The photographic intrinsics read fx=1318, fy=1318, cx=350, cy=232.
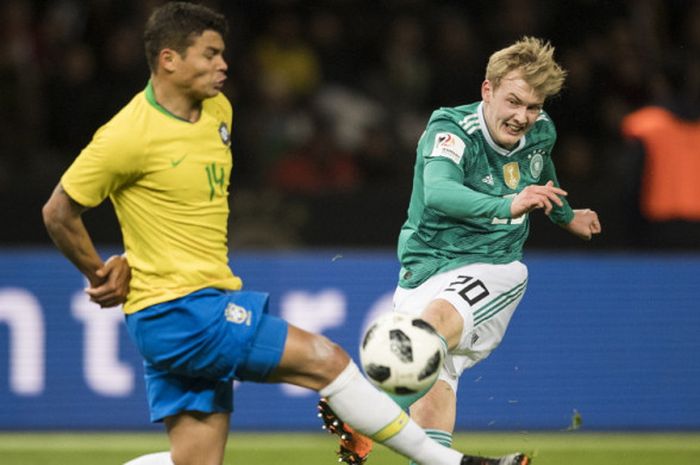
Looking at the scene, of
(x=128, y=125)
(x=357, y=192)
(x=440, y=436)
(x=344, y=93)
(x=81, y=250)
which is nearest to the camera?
(x=128, y=125)

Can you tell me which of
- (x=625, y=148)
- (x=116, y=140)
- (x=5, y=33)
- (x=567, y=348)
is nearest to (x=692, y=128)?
(x=625, y=148)

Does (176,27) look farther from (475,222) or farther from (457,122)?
(475,222)

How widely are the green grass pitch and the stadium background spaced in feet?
0.61

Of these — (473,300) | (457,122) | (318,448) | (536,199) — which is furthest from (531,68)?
(318,448)

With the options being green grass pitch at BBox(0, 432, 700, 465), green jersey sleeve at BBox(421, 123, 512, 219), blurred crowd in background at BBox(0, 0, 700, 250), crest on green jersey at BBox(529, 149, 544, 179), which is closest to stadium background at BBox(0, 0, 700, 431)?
blurred crowd in background at BBox(0, 0, 700, 250)

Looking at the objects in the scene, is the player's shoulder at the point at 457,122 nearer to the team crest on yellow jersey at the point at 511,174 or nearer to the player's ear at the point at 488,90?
the player's ear at the point at 488,90

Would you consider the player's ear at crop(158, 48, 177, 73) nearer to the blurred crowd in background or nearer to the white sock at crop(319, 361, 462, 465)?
the white sock at crop(319, 361, 462, 465)

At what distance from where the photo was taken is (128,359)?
28.6 ft

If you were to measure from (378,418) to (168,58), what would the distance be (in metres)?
1.54

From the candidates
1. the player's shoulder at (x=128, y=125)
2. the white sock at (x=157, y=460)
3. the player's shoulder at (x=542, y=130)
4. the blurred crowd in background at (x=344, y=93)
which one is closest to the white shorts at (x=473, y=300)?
the player's shoulder at (x=542, y=130)

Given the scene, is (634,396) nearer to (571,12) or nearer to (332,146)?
(332,146)

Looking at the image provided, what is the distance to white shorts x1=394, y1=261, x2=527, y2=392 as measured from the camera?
18.1 feet

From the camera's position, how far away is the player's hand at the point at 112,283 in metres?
4.85

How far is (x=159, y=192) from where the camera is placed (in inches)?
189
